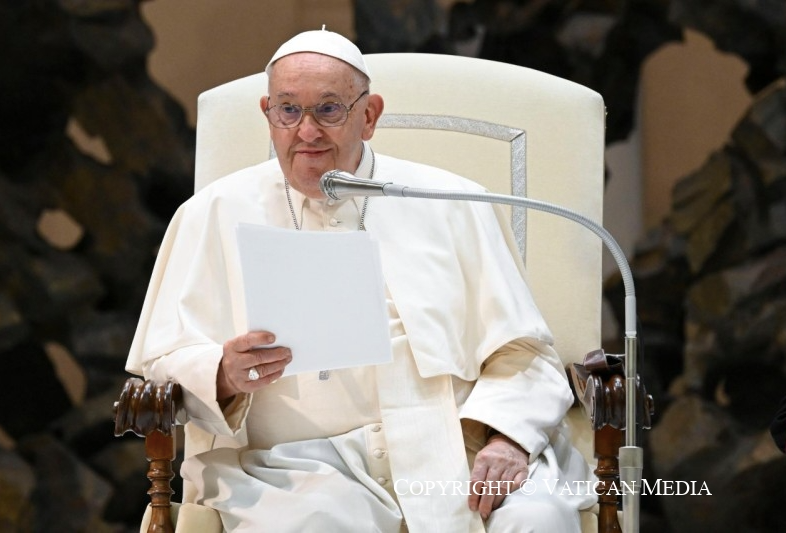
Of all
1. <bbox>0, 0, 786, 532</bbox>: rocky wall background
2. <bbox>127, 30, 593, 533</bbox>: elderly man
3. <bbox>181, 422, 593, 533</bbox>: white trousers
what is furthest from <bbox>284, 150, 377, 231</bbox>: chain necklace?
<bbox>0, 0, 786, 532</bbox>: rocky wall background

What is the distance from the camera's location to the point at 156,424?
301 centimetres

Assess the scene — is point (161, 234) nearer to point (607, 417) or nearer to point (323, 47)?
point (323, 47)

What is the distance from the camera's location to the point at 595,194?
388 cm

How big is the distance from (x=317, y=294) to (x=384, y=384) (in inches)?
20.7

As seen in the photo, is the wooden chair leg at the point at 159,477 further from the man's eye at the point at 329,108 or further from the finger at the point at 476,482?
the man's eye at the point at 329,108

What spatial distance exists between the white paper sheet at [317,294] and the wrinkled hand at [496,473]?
1.36 feet

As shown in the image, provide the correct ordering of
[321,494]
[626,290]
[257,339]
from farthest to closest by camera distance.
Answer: [321,494], [257,339], [626,290]

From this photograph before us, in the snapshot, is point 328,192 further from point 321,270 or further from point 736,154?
point 736,154

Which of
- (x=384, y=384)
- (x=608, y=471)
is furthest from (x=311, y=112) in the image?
(x=608, y=471)

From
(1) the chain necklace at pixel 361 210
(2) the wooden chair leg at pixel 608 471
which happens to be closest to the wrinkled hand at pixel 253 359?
(1) the chain necklace at pixel 361 210

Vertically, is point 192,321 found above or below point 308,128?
below

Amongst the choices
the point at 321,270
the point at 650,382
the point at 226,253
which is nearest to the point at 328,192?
the point at 321,270

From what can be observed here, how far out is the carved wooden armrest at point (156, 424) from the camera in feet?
9.89

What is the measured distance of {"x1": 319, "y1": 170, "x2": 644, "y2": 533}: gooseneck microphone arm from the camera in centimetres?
242
